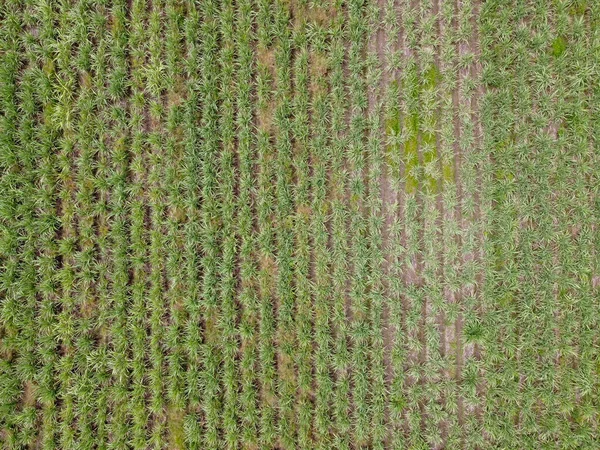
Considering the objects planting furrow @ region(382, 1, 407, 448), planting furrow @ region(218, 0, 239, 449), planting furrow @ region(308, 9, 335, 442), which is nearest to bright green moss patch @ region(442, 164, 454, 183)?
planting furrow @ region(382, 1, 407, 448)

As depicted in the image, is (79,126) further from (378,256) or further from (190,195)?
(378,256)

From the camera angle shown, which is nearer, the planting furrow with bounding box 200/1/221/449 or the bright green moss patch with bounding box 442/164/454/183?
the planting furrow with bounding box 200/1/221/449

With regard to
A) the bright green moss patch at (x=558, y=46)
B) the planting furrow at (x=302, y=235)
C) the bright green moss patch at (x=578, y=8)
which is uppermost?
the bright green moss patch at (x=578, y=8)

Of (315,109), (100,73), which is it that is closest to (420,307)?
(315,109)

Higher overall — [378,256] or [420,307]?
[378,256]

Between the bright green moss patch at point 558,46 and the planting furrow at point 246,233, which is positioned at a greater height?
the bright green moss patch at point 558,46

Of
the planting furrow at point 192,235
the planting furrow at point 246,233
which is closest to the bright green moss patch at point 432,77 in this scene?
the planting furrow at point 246,233

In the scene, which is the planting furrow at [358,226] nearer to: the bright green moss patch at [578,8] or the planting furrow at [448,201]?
the planting furrow at [448,201]

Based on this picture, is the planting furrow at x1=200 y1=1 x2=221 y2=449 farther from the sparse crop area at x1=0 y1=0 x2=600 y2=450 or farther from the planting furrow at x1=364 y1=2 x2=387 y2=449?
the planting furrow at x1=364 y1=2 x2=387 y2=449

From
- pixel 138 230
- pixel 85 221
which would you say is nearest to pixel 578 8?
pixel 138 230
